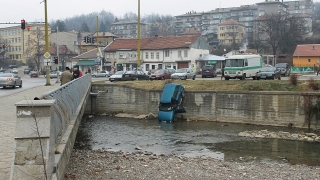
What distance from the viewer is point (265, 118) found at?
27406mm

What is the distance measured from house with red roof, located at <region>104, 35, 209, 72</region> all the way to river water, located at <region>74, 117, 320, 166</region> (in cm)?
4607

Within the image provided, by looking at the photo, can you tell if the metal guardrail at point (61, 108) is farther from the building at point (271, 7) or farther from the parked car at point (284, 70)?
the building at point (271, 7)

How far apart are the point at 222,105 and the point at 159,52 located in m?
47.5

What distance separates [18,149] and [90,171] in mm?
5101

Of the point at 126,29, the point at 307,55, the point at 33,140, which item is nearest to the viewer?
the point at 33,140

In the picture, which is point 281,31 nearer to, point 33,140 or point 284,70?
point 284,70

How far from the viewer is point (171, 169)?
1271 cm

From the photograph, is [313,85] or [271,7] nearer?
[313,85]

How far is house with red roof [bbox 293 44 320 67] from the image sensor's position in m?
73.6

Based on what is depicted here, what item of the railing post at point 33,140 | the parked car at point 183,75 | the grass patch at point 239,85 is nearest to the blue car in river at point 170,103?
the grass patch at point 239,85

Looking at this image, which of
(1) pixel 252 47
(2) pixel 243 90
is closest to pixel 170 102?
(2) pixel 243 90

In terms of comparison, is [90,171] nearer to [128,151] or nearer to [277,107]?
[128,151]

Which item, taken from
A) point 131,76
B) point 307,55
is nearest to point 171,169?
point 131,76

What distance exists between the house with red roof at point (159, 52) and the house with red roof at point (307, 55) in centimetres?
1842
